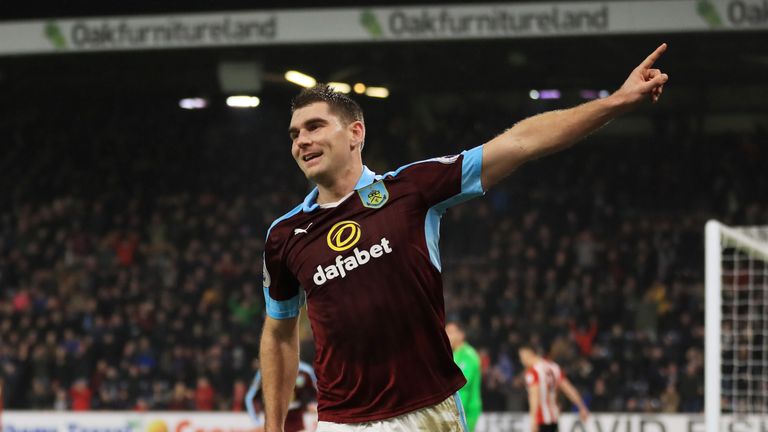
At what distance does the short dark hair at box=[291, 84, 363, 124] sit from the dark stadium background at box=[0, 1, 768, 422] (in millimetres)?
13215

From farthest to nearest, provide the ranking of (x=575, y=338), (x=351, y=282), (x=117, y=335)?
(x=117, y=335)
(x=575, y=338)
(x=351, y=282)

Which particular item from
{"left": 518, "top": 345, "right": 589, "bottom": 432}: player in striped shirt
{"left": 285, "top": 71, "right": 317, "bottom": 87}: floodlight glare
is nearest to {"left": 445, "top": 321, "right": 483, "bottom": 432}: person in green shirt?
{"left": 518, "top": 345, "right": 589, "bottom": 432}: player in striped shirt

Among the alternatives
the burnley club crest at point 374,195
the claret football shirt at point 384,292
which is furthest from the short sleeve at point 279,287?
the burnley club crest at point 374,195

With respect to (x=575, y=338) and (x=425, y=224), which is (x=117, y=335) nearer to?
(x=575, y=338)

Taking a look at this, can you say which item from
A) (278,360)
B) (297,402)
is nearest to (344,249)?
(278,360)

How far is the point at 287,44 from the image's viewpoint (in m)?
17.6

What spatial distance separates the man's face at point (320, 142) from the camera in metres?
3.79

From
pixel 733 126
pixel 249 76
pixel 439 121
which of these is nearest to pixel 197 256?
pixel 249 76

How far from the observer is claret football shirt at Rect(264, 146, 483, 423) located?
3646 mm

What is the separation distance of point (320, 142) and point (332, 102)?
16 cm

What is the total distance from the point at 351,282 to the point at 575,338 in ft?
49.9

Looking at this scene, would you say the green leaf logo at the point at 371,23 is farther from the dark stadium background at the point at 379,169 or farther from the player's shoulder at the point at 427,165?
the player's shoulder at the point at 427,165

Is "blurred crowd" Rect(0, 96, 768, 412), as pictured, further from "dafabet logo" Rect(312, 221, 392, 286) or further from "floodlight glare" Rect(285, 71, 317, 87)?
"dafabet logo" Rect(312, 221, 392, 286)

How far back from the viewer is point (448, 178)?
3.69 meters
